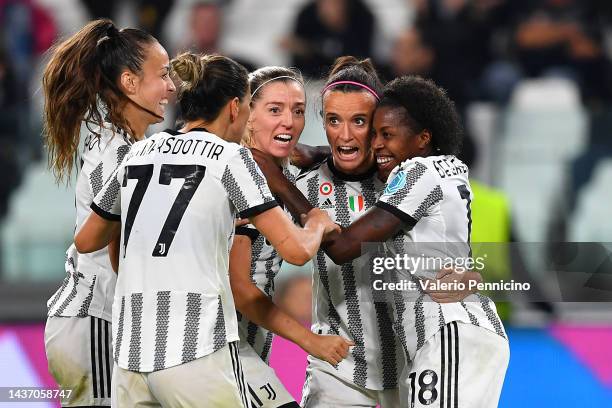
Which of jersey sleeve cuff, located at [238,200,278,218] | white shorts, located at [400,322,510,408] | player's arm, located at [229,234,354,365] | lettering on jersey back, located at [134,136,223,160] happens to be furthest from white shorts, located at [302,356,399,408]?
lettering on jersey back, located at [134,136,223,160]

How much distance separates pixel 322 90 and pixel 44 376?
2.42 meters

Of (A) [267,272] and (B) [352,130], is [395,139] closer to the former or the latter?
(B) [352,130]

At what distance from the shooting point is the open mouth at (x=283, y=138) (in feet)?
14.8

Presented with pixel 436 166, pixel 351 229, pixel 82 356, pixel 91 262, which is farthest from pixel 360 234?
pixel 82 356

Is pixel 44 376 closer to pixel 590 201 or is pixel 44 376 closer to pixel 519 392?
pixel 519 392

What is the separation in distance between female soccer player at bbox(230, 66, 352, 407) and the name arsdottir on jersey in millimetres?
294

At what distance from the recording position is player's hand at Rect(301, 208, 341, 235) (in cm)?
395

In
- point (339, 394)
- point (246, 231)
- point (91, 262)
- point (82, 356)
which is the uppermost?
point (246, 231)

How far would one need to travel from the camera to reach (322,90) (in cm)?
457

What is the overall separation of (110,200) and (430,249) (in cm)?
110

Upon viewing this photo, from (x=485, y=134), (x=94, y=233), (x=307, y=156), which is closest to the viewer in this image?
(x=94, y=233)

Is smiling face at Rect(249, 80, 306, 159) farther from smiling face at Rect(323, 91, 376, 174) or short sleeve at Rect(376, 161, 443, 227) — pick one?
short sleeve at Rect(376, 161, 443, 227)

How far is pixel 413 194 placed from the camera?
3887mm

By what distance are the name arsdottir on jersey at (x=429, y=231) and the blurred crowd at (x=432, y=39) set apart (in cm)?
436
